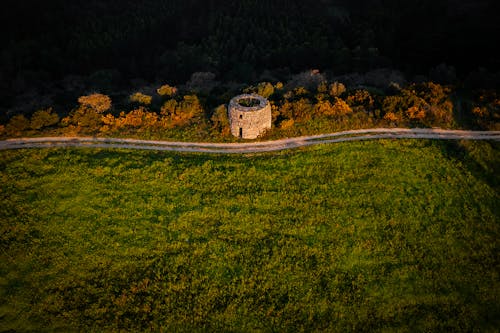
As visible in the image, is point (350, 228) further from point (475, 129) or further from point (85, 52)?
point (85, 52)

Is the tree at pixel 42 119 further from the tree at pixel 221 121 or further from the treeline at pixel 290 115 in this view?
the tree at pixel 221 121

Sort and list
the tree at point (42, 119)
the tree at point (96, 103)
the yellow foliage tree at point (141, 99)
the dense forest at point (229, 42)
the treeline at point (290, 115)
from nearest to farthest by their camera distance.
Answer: the treeline at point (290, 115) → the tree at point (42, 119) → the tree at point (96, 103) → the yellow foliage tree at point (141, 99) → the dense forest at point (229, 42)

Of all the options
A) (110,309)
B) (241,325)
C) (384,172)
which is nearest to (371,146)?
(384,172)

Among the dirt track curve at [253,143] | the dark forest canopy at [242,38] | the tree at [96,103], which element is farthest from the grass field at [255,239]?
the dark forest canopy at [242,38]

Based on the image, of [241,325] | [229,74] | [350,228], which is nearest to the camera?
[241,325]

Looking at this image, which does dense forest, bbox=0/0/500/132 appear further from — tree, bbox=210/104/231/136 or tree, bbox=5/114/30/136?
tree, bbox=210/104/231/136

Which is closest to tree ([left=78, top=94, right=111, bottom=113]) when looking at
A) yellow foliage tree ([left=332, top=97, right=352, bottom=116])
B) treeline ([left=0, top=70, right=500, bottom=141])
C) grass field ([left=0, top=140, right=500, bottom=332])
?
treeline ([left=0, top=70, right=500, bottom=141])

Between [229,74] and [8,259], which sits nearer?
[8,259]
